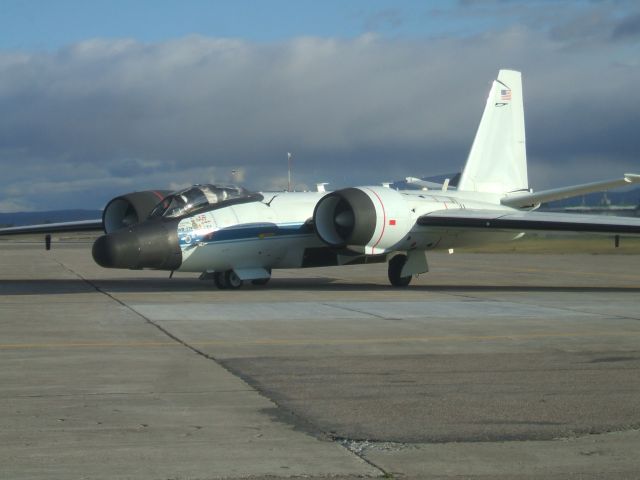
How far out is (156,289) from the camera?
2356cm

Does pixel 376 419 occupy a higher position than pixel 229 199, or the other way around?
pixel 229 199

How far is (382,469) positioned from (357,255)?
57.1 feet

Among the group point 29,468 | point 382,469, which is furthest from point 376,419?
point 29,468

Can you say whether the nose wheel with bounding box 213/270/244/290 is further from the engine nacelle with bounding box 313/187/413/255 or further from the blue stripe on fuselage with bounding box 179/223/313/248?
the engine nacelle with bounding box 313/187/413/255

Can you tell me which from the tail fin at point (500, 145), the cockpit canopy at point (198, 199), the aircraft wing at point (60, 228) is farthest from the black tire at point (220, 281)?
the tail fin at point (500, 145)

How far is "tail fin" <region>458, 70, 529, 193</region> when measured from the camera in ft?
92.5

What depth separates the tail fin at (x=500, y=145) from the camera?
28.2m

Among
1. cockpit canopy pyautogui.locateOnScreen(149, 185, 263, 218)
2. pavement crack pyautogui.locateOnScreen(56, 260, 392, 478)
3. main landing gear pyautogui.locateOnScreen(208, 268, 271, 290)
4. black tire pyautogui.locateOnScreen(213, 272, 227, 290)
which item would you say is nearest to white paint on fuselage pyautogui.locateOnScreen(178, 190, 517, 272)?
cockpit canopy pyautogui.locateOnScreen(149, 185, 263, 218)

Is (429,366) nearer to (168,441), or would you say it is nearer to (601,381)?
(601,381)

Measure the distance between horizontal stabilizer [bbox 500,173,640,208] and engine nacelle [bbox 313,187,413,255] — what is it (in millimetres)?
4650

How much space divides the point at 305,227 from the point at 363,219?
1.81m

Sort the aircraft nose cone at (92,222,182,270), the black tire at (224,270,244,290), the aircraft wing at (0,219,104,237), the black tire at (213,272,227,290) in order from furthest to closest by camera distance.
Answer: the aircraft wing at (0,219,104,237) < the black tire at (213,272,227,290) < the black tire at (224,270,244,290) < the aircraft nose cone at (92,222,182,270)

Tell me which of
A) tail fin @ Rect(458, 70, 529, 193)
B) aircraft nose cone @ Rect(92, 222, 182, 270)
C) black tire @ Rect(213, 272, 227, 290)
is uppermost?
tail fin @ Rect(458, 70, 529, 193)

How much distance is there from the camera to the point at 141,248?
20609 millimetres
